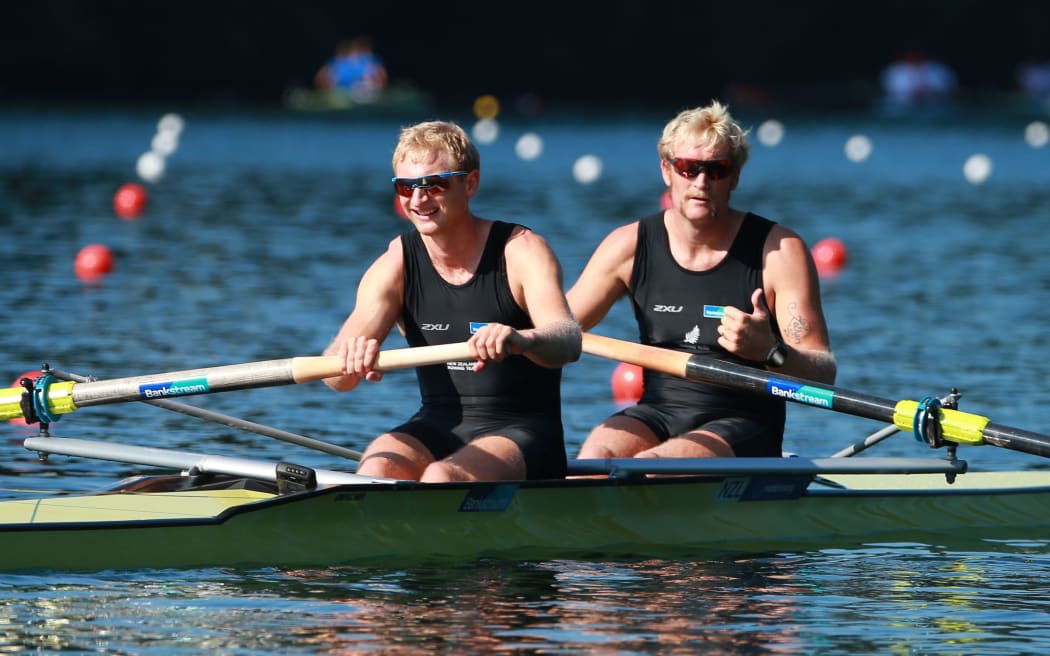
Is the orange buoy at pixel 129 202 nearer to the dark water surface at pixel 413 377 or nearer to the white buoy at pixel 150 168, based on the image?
the dark water surface at pixel 413 377

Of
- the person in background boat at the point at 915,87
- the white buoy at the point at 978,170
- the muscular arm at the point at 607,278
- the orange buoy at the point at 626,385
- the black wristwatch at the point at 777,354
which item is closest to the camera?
the black wristwatch at the point at 777,354

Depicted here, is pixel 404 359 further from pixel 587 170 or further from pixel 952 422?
pixel 587 170

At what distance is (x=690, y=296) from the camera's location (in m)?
7.97

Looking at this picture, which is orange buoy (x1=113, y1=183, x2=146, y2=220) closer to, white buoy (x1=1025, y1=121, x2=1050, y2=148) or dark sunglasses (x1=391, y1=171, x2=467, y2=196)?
dark sunglasses (x1=391, y1=171, x2=467, y2=196)

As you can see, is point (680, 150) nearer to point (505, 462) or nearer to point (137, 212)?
point (505, 462)

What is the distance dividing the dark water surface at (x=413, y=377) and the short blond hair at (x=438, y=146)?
152 cm

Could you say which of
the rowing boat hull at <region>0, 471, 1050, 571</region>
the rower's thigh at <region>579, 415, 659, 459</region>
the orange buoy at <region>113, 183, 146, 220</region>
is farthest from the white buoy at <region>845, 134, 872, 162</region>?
the rower's thigh at <region>579, 415, 659, 459</region>

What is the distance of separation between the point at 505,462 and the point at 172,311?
27.2 ft

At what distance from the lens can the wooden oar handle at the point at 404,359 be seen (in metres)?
6.99

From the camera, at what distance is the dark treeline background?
5278 cm

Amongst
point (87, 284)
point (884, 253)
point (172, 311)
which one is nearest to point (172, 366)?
point (172, 311)

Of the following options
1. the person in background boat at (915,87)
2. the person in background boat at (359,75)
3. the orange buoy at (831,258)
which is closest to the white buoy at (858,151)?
the person in background boat at (359,75)

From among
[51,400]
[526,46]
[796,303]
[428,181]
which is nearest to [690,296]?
[796,303]

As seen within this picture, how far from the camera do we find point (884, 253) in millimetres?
20828
